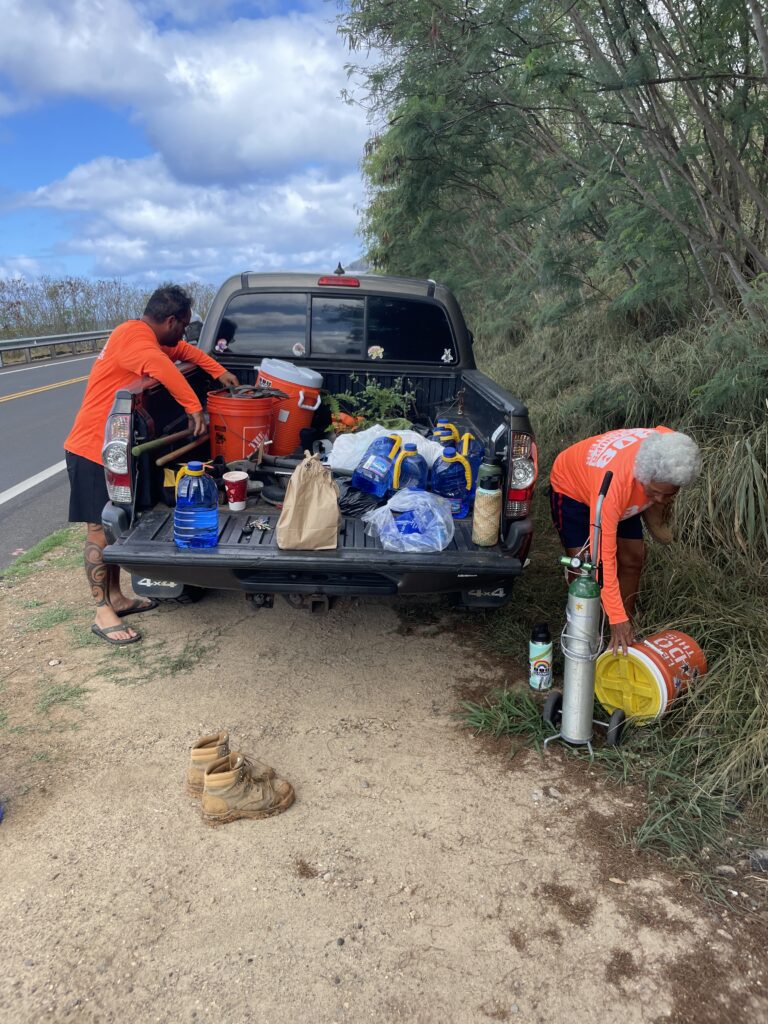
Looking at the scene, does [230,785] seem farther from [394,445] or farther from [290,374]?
[290,374]

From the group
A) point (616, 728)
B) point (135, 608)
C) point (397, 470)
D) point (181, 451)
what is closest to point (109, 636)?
point (135, 608)

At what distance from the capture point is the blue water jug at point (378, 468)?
3.94 metres

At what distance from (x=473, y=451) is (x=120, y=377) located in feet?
6.77

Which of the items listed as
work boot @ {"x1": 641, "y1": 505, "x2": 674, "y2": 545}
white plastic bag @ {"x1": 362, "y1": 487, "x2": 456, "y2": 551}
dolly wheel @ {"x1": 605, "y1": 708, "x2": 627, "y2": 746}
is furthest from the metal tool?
white plastic bag @ {"x1": 362, "y1": 487, "x2": 456, "y2": 551}

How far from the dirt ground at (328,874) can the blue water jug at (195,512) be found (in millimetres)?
848

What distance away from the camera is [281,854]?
9.01ft

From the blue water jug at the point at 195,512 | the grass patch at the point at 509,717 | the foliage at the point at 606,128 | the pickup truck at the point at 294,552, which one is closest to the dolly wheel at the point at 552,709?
the grass patch at the point at 509,717

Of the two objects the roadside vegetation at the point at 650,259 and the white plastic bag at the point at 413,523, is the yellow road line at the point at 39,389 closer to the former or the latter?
the roadside vegetation at the point at 650,259

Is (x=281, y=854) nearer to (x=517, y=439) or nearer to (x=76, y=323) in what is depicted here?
(x=517, y=439)

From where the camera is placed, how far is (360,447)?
434cm

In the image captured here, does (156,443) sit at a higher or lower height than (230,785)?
higher

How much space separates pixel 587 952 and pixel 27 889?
1.90 meters

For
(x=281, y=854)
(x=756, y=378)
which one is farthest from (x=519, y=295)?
(x=281, y=854)

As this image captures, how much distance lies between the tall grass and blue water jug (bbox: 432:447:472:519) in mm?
976
